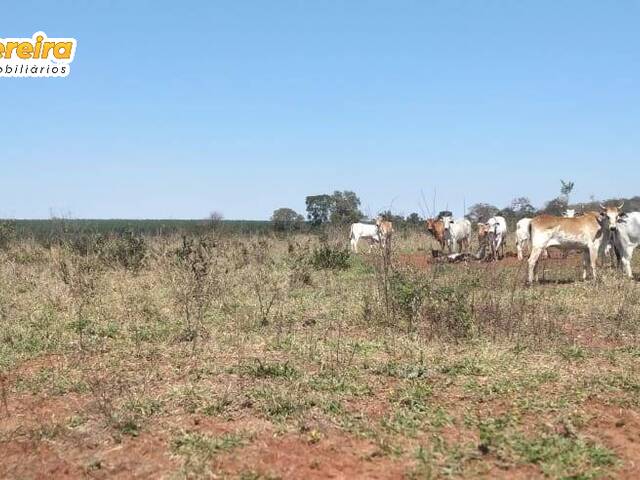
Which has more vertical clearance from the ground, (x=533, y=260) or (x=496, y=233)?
(x=496, y=233)

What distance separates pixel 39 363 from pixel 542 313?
20.8ft

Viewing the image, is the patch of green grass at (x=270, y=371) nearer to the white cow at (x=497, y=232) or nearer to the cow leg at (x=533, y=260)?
the cow leg at (x=533, y=260)

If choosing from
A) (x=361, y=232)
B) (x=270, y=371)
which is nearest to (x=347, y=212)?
(x=361, y=232)

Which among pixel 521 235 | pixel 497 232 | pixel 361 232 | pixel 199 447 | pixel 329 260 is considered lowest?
pixel 199 447

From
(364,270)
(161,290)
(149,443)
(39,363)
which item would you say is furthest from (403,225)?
(149,443)

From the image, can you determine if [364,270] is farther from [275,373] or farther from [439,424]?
[439,424]

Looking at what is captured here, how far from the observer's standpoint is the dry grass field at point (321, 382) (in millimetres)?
4090

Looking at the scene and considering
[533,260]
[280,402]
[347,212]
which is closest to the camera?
[280,402]

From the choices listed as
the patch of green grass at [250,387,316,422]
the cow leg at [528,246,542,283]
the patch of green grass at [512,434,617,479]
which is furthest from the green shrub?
the patch of green grass at [512,434,617,479]

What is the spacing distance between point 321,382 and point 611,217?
9.12 m

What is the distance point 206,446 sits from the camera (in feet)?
13.9

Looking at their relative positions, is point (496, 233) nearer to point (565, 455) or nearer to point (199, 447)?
point (565, 455)

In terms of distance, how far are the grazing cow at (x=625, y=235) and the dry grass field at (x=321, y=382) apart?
2636mm

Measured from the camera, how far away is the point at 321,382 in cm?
545
